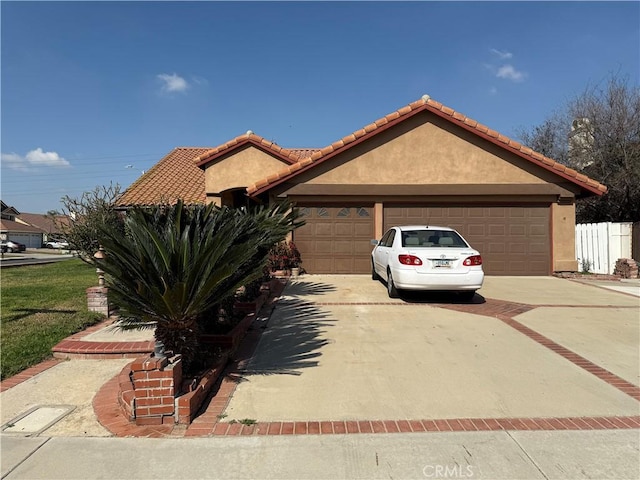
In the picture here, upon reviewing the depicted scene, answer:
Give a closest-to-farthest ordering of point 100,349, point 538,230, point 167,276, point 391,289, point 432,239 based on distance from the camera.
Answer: point 167,276 < point 100,349 < point 432,239 < point 391,289 < point 538,230

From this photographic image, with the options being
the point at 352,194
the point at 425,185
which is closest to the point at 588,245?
the point at 425,185

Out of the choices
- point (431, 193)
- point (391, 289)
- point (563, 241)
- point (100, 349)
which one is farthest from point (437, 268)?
point (563, 241)

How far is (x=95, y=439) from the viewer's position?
360cm

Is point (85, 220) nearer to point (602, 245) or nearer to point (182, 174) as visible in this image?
point (182, 174)

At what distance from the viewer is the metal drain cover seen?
3.78 meters

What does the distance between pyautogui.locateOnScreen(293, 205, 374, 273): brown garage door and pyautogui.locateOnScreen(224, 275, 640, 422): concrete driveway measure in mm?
4529

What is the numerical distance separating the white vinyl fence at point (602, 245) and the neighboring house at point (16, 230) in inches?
3030

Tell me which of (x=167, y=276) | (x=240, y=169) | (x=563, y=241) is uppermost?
(x=240, y=169)

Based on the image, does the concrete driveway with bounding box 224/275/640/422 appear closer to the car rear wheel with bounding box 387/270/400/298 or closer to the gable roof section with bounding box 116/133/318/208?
the car rear wheel with bounding box 387/270/400/298

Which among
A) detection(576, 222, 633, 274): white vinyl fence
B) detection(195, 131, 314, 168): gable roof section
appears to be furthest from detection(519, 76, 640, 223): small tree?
detection(195, 131, 314, 168): gable roof section

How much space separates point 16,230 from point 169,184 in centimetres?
6857

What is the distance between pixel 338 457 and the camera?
10.9 ft

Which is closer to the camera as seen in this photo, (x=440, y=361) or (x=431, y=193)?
(x=440, y=361)

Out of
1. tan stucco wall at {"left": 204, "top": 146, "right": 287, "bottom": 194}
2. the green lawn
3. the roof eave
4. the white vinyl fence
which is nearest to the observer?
the green lawn
